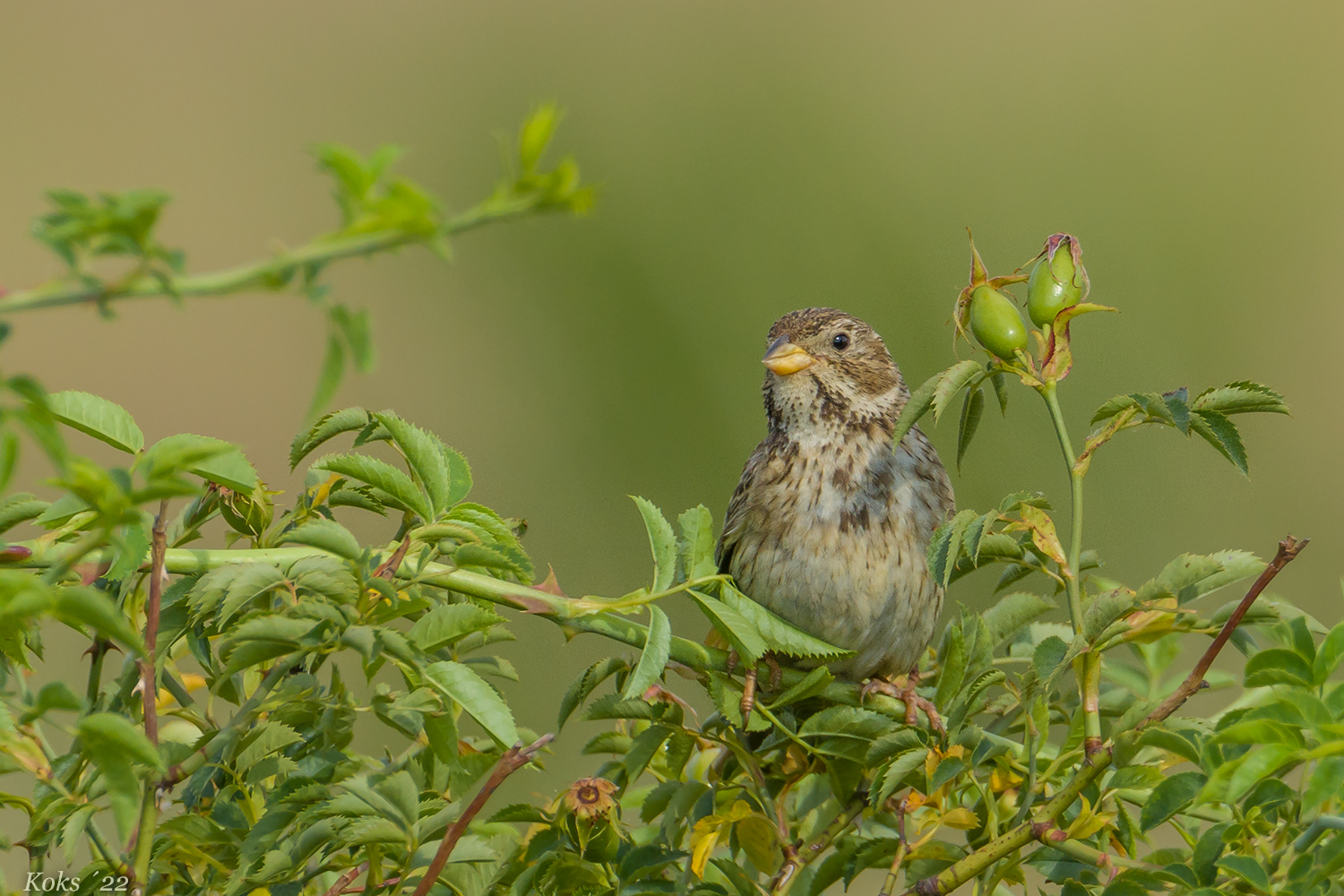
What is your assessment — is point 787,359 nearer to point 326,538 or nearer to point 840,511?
point 840,511

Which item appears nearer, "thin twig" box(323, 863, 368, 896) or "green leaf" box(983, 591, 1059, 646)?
"thin twig" box(323, 863, 368, 896)

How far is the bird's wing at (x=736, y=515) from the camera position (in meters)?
2.15

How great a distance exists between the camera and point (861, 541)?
2.02 metres

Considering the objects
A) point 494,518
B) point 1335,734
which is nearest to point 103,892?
point 494,518

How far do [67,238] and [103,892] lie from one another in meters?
0.59

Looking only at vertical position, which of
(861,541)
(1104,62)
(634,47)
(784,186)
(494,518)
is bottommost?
(861,541)

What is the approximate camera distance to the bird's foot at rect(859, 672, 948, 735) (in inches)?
50.1

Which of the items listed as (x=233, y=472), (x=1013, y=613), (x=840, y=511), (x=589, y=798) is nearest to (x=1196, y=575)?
(x=1013, y=613)

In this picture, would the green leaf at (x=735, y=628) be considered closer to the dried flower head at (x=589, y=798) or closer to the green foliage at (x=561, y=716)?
the green foliage at (x=561, y=716)

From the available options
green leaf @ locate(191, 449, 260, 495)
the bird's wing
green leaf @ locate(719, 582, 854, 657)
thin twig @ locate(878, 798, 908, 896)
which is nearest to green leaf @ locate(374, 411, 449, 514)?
green leaf @ locate(191, 449, 260, 495)

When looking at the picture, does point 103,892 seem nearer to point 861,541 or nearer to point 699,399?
point 861,541

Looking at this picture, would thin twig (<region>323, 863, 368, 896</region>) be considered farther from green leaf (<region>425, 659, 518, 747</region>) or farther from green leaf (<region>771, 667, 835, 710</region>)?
green leaf (<region>771, 667, 835, 710</region>)

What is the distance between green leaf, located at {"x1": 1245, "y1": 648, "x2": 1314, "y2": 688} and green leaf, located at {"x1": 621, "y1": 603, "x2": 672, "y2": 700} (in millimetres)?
418

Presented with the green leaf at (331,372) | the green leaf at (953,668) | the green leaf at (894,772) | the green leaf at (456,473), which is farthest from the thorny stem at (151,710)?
the green leaf at (953,668)
